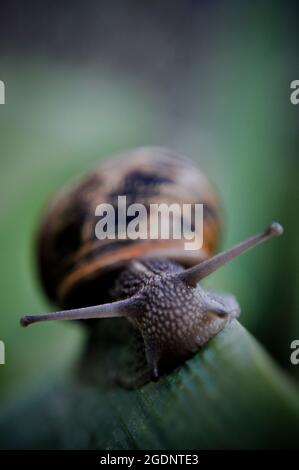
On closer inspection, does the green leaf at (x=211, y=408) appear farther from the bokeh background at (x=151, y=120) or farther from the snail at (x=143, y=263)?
the bokeh background at (x=151, y=120)

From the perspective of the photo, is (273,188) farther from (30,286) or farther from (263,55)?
(30,286)

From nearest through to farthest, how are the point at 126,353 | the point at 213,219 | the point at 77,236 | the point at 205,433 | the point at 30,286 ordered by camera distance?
the point at 205,433 → the point at 126,353 → the point at 77,236 → the point at 213,219 → the point at 30,286

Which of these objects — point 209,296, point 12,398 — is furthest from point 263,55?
point 12,398

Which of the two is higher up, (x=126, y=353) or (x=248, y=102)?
(x=248, y=102)

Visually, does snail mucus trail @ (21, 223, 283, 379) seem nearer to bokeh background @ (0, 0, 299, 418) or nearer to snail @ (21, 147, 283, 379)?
snail @ (21, 147, 283, 379)

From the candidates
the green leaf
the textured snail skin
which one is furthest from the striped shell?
the green leaf

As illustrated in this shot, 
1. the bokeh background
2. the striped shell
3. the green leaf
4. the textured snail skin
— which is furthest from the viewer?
the bokeh background

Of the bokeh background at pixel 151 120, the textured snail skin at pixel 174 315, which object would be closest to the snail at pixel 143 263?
the textured snail skin at pixel 174 315
